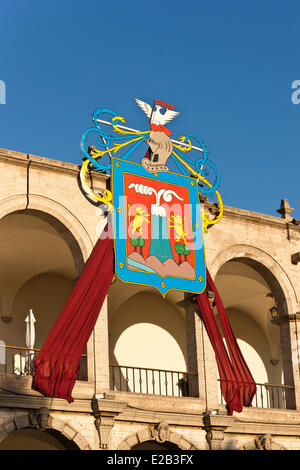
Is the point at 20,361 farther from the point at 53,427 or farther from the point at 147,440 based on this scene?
the point at 147,440

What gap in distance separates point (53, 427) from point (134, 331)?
7558 mm

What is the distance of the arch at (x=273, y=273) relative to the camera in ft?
71.2

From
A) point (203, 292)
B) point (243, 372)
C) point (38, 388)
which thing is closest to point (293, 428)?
point (243, 372)

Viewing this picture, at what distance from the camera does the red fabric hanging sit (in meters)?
17.1

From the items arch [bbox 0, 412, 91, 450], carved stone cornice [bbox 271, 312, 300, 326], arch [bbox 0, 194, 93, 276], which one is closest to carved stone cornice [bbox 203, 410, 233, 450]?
arch [bbox 0, 412, 91, 450]

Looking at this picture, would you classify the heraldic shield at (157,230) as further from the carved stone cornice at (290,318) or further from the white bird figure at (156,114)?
the carved stone cornice at (290,318)

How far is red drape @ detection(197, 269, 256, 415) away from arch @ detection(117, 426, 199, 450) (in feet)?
4.39

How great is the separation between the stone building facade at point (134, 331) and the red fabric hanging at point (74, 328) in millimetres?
289

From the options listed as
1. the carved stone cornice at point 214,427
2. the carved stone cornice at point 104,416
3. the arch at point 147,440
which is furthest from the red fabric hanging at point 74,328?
the carved stone cornice at point 214,427

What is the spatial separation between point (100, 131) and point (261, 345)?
10.2 metres

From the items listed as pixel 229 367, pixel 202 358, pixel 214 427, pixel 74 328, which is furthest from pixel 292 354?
pixel 74 328

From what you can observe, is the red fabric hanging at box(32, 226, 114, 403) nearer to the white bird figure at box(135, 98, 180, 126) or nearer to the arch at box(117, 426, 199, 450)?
the arch at box(117, 426, 199, 450)

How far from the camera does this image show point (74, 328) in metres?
17.8

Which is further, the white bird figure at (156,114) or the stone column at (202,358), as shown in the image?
the white bird figure at (156,114)
